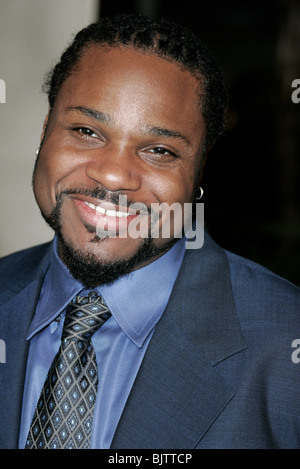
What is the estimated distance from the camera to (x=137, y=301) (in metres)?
1.84

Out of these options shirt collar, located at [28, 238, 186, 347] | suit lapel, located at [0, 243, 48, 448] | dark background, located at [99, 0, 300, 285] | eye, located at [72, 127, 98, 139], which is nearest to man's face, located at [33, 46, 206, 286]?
eye, located at [72, 127, 98, 139]

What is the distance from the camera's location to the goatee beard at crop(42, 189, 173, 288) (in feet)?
5.69

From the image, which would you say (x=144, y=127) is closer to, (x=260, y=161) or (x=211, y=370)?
(x=211, y=370)

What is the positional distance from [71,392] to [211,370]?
1.50 ft

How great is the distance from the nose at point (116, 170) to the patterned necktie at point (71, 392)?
46 centimetres

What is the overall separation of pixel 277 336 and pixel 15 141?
2.16 meters

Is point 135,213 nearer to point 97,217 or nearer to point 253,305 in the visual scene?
point 97,217

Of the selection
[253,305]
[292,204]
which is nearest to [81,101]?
[253,305]

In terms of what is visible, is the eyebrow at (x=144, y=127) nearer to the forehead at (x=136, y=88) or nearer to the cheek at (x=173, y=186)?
the forehead at (x=136, y=88)

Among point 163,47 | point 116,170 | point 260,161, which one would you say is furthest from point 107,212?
point 260,161

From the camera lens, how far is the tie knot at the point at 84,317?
5.73 feet

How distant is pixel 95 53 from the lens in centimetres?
178

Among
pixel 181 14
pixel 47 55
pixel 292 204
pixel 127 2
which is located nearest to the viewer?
pixel 47 55
